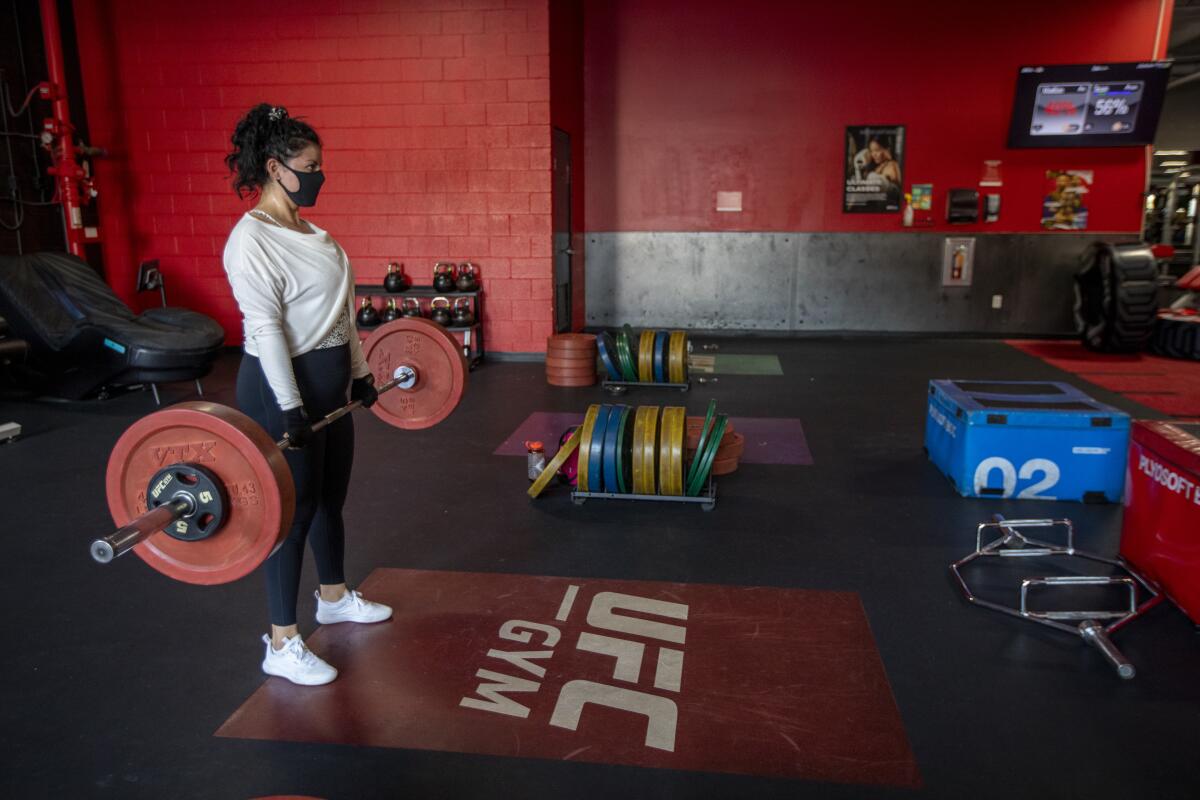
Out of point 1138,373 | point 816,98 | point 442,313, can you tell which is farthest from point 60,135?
point 1138,373

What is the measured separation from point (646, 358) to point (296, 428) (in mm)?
3771

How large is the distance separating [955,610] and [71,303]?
525cm

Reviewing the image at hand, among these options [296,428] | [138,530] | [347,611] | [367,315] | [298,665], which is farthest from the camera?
[367,315]

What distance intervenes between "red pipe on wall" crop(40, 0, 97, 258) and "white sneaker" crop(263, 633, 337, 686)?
5.52m

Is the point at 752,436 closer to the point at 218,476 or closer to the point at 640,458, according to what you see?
the point at 640,458

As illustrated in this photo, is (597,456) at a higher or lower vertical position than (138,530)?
lower

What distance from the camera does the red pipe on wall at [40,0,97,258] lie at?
6266mm

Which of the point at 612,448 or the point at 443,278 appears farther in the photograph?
the point at 443,278

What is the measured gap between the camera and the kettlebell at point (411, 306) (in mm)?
6547

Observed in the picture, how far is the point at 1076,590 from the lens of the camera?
2.60 metres

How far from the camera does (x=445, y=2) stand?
6.33m

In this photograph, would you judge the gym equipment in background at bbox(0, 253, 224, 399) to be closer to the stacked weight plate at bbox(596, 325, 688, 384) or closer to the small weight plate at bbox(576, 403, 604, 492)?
the stacked weight plate at bbox(596, 325, 688, 384)

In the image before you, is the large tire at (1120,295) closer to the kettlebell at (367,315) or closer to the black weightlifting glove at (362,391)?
the kettlebell at (367,315)

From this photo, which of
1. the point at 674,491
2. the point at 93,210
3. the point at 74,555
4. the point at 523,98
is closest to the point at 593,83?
the point at 523,98
